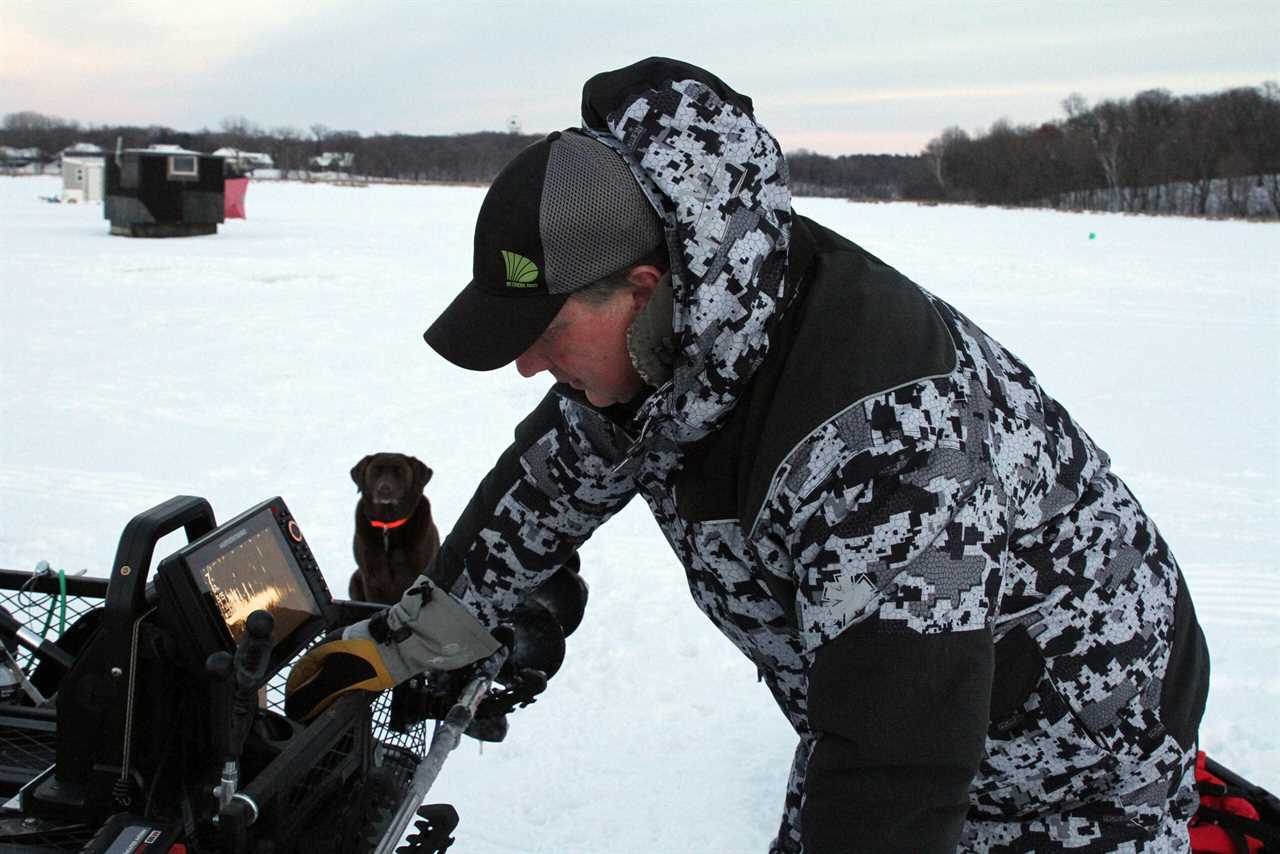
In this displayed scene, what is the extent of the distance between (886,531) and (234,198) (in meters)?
27.2

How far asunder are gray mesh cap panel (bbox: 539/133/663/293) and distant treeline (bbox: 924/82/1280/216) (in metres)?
68.8

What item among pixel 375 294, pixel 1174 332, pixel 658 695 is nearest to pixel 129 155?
pixel 375 294

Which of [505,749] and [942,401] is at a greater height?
[942,401]

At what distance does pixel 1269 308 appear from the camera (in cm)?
1439

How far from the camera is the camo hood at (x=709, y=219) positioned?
1.35 metres

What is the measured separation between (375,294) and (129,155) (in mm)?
10059

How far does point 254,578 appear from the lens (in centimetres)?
184

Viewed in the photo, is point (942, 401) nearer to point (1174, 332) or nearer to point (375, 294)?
point (1174, 332)

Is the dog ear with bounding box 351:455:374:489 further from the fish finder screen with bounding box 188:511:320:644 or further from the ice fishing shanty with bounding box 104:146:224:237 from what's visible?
the ice fishing shanty with bounding box 104:146:224:237

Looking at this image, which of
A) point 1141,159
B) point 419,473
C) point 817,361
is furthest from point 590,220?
point 1141,159

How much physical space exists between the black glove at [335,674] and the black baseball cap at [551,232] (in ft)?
2.32

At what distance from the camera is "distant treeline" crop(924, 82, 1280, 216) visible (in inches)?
2638

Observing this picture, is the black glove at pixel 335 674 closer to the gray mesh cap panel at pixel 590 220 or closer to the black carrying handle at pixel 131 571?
the black carrying handle at pixel 131 571

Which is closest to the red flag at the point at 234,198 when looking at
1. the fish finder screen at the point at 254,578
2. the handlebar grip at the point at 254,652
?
the fish finder screen at the point at 254,578
